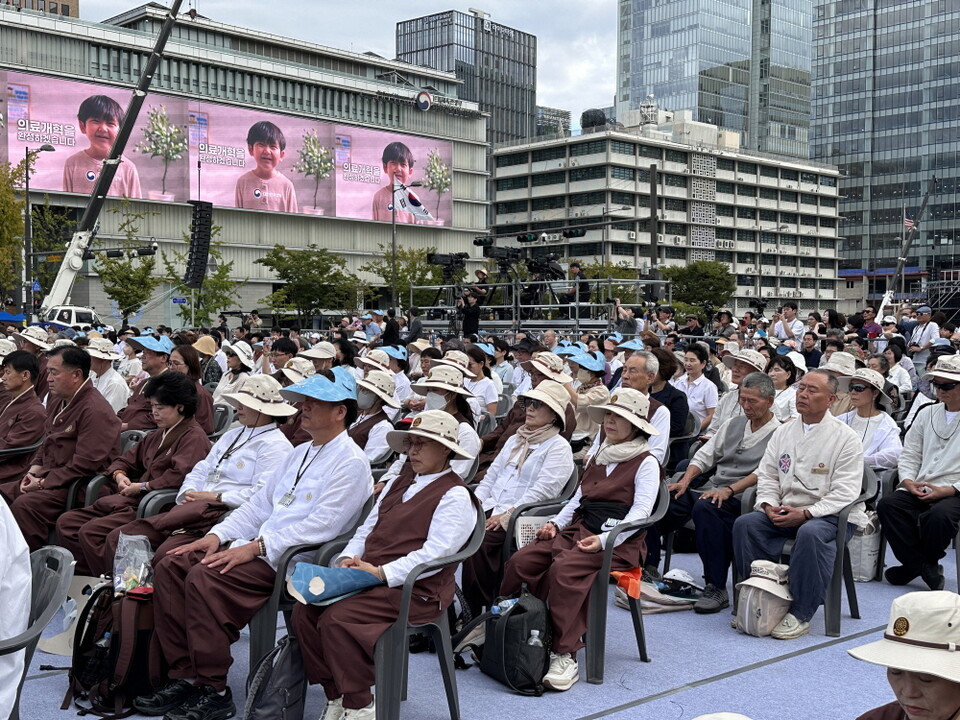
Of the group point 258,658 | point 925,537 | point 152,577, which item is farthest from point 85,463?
point 925,537

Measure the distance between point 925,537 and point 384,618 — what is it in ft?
13.2

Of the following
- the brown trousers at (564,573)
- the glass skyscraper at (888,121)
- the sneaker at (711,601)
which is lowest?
the sneaker at (711,601)

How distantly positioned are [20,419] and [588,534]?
14.3ft

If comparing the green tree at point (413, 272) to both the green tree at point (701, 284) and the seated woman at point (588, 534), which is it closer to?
the green tree at point (701, 284)

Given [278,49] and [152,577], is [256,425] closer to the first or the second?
[152,577]

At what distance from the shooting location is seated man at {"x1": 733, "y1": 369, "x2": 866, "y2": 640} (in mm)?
5762

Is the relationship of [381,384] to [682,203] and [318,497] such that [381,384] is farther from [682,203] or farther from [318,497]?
[682,203]

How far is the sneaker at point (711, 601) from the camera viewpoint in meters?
6.31

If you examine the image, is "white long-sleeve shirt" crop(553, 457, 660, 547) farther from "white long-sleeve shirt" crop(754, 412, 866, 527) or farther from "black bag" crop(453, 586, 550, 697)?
"white long-sleeve shirt" crop(754, 412, 866, 527)

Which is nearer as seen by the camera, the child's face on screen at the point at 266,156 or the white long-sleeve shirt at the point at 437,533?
the white long-sleeve shirt at the point at 437,533

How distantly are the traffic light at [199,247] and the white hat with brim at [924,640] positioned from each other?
19.1m

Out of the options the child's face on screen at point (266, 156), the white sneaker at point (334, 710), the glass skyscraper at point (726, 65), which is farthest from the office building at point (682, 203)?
the white sneaker at point (334, 710)

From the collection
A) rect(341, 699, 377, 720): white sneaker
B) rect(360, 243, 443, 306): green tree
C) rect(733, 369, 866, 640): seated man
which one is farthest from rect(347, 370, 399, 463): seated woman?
rect(360, 243, 443, 306): green tree

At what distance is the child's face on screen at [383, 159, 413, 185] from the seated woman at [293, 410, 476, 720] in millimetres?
69969
